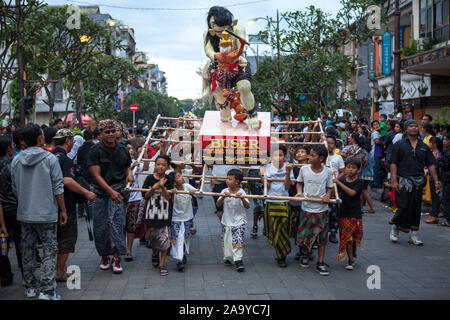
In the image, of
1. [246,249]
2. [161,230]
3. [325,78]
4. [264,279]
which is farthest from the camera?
[325,78]

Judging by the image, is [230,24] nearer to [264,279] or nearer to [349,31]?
[264,279]

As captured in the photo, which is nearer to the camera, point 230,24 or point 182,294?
point 182,294

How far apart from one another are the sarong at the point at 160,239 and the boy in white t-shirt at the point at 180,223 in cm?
17

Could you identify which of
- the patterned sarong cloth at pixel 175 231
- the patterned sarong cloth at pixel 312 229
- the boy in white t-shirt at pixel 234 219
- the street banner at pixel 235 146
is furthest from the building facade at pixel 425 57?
the patterned sarong cloth at pixel 175 231

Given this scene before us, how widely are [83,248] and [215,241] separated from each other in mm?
2173

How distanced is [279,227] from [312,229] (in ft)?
1.63

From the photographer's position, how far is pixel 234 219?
6.83m

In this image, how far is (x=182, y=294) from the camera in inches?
221

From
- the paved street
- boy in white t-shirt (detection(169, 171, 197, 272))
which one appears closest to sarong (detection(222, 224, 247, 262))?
the paved street

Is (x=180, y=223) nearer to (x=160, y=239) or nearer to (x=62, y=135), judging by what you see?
(x=160, y=239)

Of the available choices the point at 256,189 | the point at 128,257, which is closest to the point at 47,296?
the point at 128,257

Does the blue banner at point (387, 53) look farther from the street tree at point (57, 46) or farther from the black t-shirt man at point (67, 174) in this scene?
the black t-shirt man at point (67, 174)

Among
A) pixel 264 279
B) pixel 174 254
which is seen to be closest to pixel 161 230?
pixel 174 254

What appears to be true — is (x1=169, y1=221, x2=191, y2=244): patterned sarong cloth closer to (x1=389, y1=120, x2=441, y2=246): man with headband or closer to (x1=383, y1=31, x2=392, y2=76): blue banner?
(x1=389, y1=120, x2=441, y2=246): man with headband
